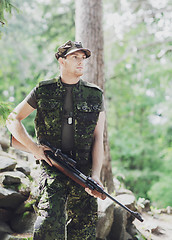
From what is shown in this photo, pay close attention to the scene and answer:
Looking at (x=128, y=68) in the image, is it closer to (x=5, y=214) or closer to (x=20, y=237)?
(x=5, y=214)

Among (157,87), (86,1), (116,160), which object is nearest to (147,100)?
(157,87)

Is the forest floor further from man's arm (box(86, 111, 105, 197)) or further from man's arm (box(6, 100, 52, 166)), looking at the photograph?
man's arm (box(6, 100, 52, 166))

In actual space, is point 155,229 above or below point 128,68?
below

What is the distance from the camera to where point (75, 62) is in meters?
2.74

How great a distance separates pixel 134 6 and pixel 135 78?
4.93m

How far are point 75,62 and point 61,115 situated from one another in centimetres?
58

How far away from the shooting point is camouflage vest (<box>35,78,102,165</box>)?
2789 mm

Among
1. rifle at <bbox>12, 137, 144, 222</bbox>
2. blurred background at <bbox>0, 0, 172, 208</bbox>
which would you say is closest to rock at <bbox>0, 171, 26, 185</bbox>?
rifle at <bbox>12, 137, 144, 222</bbox>

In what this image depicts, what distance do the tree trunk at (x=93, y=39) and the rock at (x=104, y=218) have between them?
3.44 feet

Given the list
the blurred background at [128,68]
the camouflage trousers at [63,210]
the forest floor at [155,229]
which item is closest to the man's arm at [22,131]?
the camouflage trousers at [63,210]

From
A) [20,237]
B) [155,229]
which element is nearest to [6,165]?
[20,237]

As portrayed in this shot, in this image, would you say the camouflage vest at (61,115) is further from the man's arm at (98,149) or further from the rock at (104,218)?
the rock at (104,218)

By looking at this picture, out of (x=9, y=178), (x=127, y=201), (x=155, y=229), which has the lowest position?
(x=155, y=229)

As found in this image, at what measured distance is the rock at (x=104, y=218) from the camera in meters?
3.88
